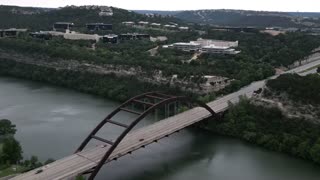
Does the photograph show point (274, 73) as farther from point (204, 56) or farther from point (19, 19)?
point (19, 19)

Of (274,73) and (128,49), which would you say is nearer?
(274,73)

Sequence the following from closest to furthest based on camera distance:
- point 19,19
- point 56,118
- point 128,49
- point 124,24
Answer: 1. point 56,118
2. point 128,49
3. point 124,24
4. point 19,19

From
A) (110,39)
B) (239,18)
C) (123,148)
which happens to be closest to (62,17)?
(110,39)

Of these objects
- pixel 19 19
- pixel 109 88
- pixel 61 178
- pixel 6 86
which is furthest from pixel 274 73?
pixel 19 19

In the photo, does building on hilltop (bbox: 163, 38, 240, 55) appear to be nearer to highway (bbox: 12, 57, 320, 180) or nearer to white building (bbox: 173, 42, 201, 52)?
white building (bbox: 173, 42, 201, 52)

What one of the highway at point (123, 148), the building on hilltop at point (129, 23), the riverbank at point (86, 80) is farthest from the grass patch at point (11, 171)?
the building on hilltop at point (129, 23)

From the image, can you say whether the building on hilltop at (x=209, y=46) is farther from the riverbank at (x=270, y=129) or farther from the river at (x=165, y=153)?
the riverbank at (x=270, y=129)

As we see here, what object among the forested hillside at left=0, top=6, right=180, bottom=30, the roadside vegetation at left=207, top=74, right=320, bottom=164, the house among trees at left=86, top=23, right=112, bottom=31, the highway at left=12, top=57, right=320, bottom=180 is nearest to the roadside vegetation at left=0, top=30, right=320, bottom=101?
the roadside vegetation at left=207, top=74, right=320, bottom=164
